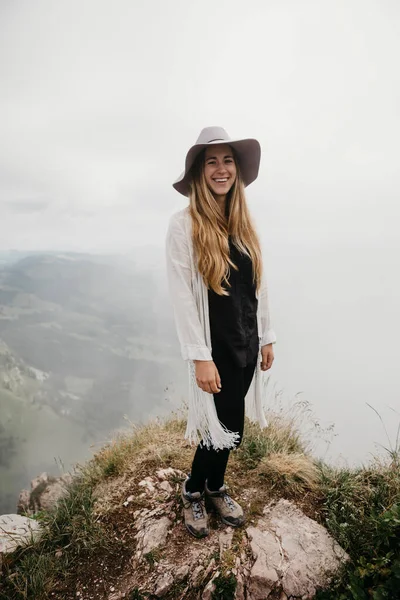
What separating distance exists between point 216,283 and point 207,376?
1.91 ft

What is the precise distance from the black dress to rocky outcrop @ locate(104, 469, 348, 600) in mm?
1491

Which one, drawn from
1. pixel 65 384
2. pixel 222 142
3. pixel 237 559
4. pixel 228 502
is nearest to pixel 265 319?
pixel 222 142

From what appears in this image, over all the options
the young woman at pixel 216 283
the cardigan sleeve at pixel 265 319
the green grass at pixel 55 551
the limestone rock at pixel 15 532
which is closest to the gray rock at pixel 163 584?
the green grass at pixel 55 551

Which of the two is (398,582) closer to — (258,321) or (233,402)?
(233,402)

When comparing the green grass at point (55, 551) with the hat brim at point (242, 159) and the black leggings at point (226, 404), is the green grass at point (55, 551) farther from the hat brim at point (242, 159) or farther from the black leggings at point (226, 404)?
the hat brim at point (242, 159)

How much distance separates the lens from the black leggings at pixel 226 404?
2.14m

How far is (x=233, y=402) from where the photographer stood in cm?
218

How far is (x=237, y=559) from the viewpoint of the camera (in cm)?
234

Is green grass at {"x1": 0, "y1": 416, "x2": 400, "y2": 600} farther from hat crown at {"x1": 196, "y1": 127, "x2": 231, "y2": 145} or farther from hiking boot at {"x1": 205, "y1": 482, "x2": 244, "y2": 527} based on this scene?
hat crown at {"x1": 196, "y1": 127, "x2": 231, "y2": 145}

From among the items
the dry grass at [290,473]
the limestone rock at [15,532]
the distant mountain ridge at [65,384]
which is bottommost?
the distant mountain ridge at [65,384]

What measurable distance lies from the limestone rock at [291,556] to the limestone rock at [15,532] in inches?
71.9

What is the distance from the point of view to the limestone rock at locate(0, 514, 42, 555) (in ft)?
8.50

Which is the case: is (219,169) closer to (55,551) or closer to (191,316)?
(191,316)

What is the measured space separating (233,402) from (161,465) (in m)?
1.71
